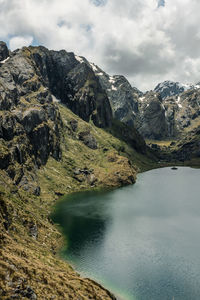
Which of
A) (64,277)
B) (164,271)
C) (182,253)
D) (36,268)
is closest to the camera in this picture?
(36,268)

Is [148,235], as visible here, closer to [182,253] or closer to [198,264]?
[182,253]

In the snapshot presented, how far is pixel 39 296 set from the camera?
238 ft

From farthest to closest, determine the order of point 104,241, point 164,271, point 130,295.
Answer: point 104,241 < point 164,271 < point 130,295

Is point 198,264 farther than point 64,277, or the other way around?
point 198,264

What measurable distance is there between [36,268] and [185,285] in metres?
54.2

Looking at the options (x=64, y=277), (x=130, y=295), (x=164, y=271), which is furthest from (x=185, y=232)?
(x=64, y=277)

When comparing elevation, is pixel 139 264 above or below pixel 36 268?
below

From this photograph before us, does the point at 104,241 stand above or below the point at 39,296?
below

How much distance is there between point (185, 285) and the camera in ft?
329

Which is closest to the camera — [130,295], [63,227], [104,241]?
[130,295]

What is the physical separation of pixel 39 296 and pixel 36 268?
11.5 metres

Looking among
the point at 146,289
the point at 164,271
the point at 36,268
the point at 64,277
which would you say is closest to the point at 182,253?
the point at 164,271

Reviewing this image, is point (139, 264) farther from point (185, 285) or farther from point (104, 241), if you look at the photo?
point (104, 241)

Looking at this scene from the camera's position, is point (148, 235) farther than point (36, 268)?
Yes
